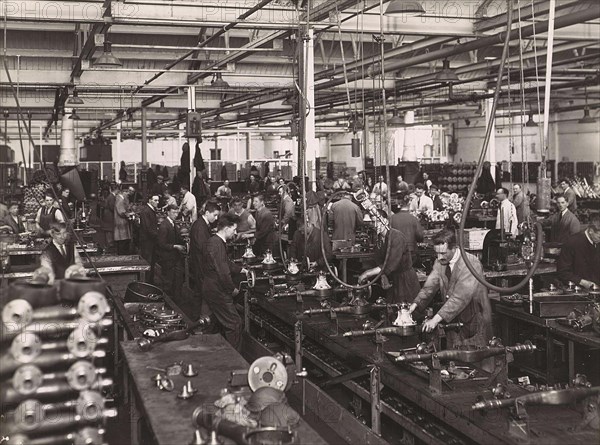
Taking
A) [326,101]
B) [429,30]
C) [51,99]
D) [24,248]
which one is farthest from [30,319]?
[51,99]

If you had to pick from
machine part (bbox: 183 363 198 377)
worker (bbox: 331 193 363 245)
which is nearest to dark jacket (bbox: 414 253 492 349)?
machine part (bbox: 183 363 198 377)

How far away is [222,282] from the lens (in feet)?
25.3

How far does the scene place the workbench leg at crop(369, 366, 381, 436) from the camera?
16.6ft

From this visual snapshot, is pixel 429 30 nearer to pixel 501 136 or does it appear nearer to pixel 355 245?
pixel 355 245

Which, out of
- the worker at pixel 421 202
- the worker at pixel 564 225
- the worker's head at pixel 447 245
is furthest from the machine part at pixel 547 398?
the worker at pixel 421 202

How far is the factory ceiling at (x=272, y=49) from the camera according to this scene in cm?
997

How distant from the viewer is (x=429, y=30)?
11.7m

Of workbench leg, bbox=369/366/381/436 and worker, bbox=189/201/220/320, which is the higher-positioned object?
worker, bbox=189/201/220/320

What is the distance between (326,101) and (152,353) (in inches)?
626

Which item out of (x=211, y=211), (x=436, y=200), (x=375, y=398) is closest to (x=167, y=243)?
(x=211, y=211)

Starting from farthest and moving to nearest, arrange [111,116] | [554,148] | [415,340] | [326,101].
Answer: [554,148]
[111,116]
[326,101]
[415,340]

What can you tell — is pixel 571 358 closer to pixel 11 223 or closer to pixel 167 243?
pixel 11 223

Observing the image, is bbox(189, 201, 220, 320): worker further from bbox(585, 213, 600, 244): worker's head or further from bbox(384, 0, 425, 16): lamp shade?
bbox(585, 213, 600, 244): worker's head

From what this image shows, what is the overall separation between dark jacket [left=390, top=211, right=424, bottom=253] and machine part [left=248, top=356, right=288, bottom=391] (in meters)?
6.52
